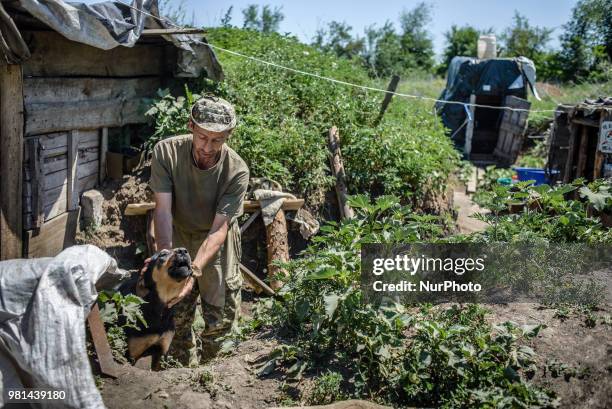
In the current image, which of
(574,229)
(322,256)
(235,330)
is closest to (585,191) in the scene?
(574,229)

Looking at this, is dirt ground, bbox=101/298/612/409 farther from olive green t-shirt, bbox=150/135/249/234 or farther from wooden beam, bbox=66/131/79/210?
wooden beam, bbox=66/131/79/210

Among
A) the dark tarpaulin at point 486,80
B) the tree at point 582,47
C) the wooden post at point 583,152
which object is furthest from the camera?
the tree at point 582,47

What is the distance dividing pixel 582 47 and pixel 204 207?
26.8 metres

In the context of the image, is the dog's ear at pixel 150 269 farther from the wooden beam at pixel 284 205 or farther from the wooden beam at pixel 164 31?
the wooden beam at pixel 284 205

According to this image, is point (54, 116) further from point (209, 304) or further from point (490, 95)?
point (490, 95)

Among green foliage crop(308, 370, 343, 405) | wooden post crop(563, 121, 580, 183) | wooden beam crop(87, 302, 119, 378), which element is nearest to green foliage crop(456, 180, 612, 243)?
green foliage crop(308, 370, 343, 405)

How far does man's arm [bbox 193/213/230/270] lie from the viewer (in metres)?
4.68

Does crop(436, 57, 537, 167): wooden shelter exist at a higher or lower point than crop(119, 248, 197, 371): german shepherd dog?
higher

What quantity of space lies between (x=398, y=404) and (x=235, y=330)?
178 centimetres

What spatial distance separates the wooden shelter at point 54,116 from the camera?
5691 mm

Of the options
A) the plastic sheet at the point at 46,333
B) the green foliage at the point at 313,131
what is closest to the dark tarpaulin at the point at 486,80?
the green foliage at the point at 313,131

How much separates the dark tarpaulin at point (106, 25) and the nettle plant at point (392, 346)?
2969 mm

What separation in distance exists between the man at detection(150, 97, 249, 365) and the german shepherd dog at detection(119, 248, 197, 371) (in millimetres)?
196

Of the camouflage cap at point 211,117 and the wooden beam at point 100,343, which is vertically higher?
the camouflage cap at point 211,117
